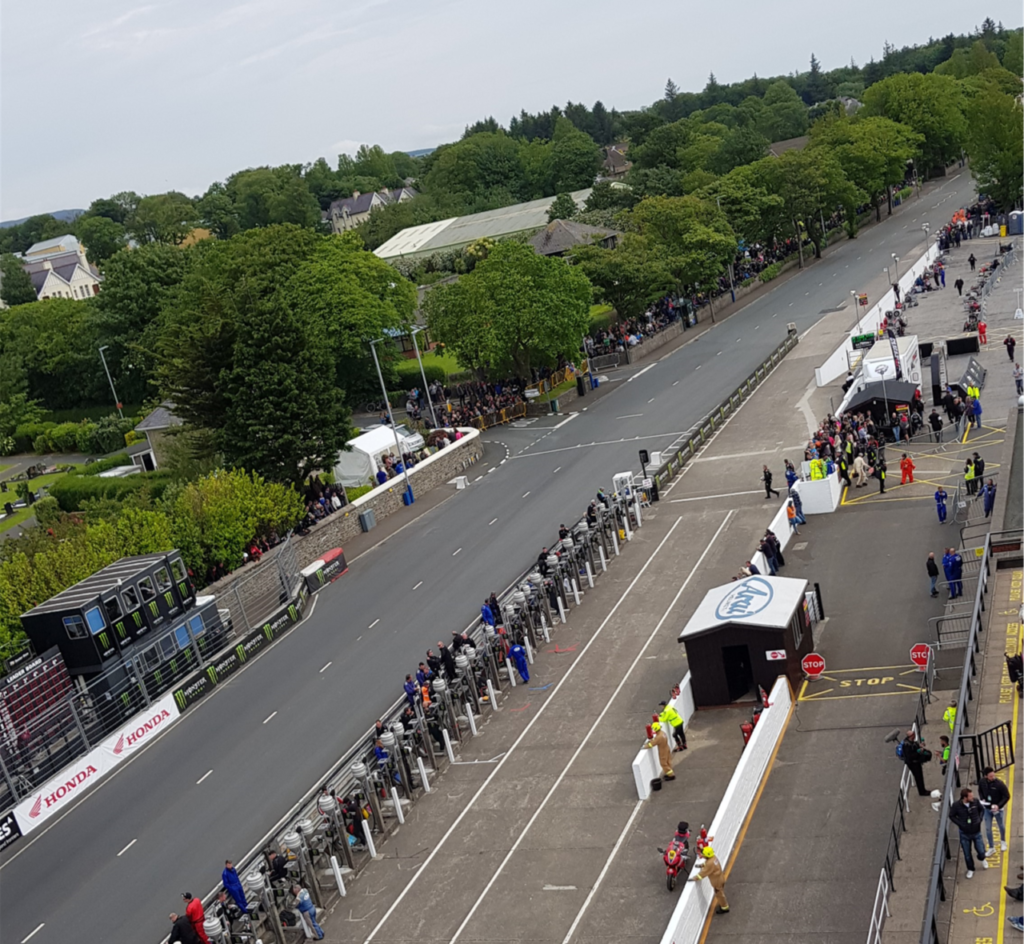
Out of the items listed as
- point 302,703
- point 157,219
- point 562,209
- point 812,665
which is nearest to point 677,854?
point 812,665

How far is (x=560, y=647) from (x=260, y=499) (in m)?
15.2

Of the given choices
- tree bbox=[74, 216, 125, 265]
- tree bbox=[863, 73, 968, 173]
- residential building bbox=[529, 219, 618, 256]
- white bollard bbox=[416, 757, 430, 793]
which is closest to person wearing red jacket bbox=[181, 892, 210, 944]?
white bollard bbox=[416, 757, 430, 793]

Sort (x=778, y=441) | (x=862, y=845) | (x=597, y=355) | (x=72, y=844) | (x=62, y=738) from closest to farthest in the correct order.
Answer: (x=862, y=845), (x=72, y=844), (x=62, y=738), (x=778, y=441), (x=597, y=355)

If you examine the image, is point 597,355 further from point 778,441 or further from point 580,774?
point 580,774

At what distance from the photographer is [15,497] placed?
231ft

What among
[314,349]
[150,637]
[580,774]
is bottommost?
[580,774]

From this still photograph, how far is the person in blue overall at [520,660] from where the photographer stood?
95.3ft

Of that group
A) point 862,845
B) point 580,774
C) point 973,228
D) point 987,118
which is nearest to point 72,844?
point 580,774

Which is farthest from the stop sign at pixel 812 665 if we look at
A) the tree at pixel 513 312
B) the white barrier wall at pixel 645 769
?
the tree at pixel 513 312

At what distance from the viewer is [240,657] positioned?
3481cm

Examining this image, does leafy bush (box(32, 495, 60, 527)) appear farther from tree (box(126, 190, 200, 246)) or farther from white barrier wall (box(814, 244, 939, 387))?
tree (box(126, 190, 200, 246))

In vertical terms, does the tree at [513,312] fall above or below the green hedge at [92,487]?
above

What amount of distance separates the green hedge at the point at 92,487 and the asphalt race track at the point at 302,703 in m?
18.7

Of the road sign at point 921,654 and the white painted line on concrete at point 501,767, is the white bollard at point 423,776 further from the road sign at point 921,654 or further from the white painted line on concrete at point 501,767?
the road sign at point 921,654
